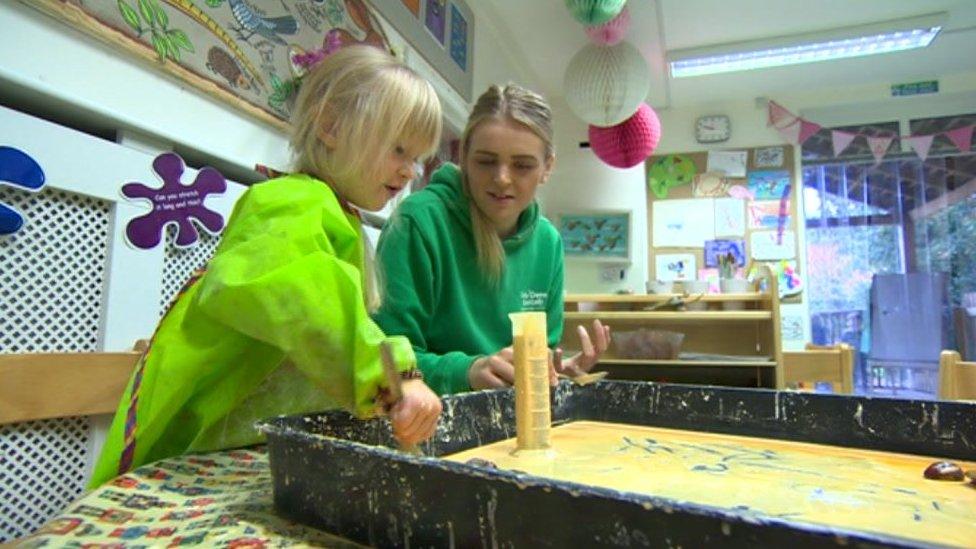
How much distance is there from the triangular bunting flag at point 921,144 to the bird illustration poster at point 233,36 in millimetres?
3650

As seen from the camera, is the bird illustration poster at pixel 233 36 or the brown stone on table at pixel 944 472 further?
the bird illustration poster at pixel 233 36

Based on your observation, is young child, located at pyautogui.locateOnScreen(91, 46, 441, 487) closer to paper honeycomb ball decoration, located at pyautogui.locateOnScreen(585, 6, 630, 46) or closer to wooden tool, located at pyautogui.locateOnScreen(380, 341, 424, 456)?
wooden tool, located at pyautogui.locateOnScreen(380, 341, 424, 456)

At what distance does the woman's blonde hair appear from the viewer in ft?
2.42

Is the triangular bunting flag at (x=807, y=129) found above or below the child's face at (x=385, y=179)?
above

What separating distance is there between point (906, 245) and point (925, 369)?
78 centimetres

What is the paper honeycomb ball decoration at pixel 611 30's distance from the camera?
8.57 feet

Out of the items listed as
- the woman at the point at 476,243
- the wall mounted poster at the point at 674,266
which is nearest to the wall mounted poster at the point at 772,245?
the wall mounted poster at the point at 674,266

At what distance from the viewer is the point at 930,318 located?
3557 mm

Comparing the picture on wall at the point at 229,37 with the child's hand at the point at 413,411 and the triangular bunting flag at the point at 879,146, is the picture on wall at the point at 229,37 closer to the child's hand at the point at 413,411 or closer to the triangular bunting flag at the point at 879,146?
the child's hand at the point at 413,411

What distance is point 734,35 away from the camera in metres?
3.11

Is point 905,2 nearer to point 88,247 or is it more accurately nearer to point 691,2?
point 691,2

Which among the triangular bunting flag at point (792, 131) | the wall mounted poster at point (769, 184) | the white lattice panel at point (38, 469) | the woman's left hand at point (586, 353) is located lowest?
the white lattice panel at point (38, 469)

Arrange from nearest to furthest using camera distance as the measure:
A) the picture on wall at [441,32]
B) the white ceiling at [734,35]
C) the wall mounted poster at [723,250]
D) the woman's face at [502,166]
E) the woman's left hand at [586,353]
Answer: the woman's left hand at [586,353] → the woman's face at [502,166] → the picture on wall at [441,32] → the white ceiling at [734,35] → the wall mounted poster at [723,250]

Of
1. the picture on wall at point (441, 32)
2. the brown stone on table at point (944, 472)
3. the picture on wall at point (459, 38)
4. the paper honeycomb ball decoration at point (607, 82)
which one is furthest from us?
the paper honeycomb ball decoration at point (607, 82)
